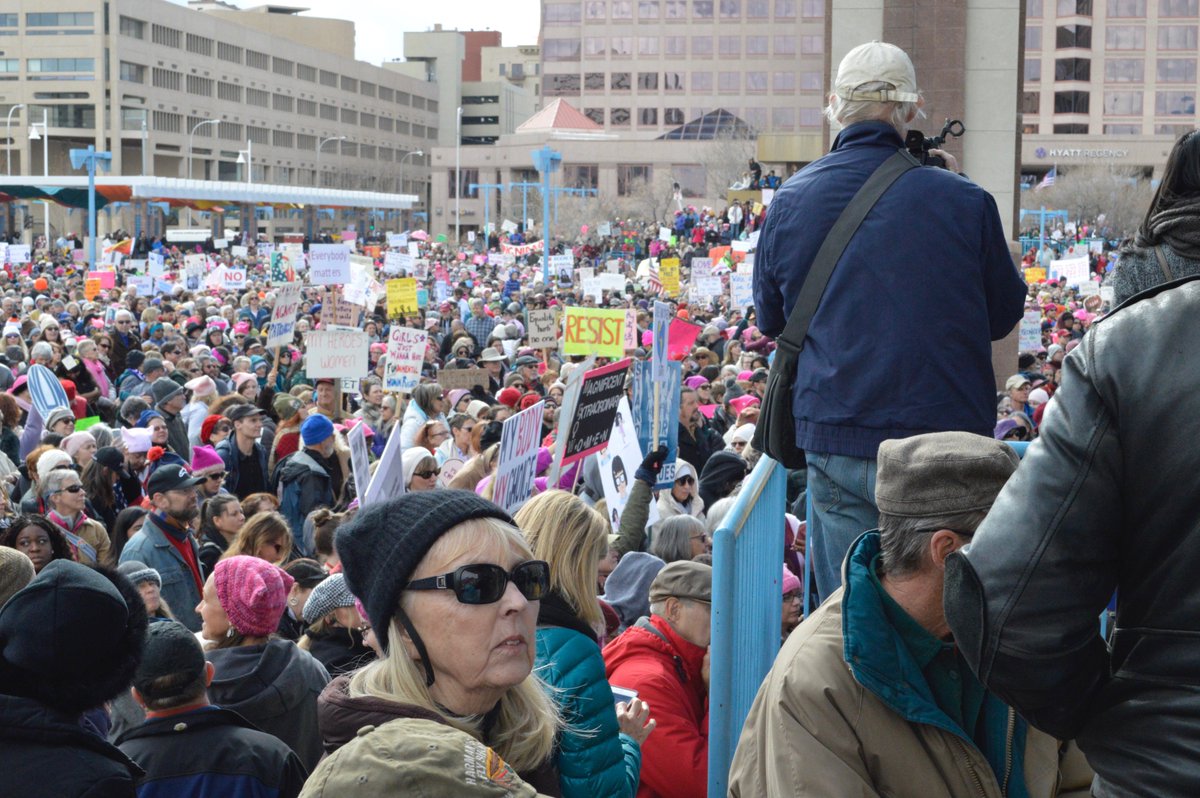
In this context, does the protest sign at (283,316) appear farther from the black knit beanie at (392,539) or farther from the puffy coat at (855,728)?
the puffy coat at (855,728)

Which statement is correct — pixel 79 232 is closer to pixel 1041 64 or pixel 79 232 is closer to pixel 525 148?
pixel 525 148

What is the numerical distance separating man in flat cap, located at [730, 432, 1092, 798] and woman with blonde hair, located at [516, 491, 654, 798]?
53 cm

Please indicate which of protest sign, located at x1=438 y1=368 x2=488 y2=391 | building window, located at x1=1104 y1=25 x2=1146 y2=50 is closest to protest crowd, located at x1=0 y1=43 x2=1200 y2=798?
protest sign, located at x1=438 y1=368 x2=488 y2=391

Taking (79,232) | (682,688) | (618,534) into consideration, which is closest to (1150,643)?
(682,688)

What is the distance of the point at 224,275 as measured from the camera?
31.1 metres

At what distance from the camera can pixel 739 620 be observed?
3828 millimetres

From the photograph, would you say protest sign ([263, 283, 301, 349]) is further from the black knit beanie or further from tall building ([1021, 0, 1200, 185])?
tall building ([1021, 0, 1200, 185])

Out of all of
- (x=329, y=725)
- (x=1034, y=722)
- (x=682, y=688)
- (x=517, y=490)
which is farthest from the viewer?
(x=517, y=490)

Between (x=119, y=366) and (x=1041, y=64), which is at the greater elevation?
(x=1041, y=64)

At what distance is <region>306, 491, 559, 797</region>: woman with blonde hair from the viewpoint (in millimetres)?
2742

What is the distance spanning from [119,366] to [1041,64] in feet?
384

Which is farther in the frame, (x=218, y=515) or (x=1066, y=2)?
(x=1066, y=2)

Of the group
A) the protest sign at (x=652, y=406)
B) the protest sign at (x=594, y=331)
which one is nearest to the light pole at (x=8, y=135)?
the protest sign at (x=594, y=331)

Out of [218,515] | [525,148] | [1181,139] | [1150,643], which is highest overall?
[525,148]
